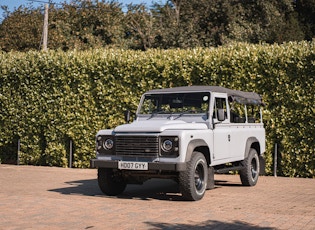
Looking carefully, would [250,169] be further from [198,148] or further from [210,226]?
[210,226]

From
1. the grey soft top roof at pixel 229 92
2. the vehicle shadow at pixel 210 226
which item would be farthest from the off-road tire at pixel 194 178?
the vehicle shadow at pixel 210 226

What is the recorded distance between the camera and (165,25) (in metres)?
33.8

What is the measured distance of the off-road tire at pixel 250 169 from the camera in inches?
448

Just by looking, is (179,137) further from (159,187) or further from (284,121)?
(284,121)

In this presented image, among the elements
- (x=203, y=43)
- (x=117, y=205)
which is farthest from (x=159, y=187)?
(x=203, y=43)

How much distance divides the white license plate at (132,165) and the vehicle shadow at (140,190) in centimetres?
82

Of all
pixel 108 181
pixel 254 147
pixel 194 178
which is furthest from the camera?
pixel 254 147

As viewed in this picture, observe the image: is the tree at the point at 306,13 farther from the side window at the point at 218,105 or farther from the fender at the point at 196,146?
the fender at the point at 196,146

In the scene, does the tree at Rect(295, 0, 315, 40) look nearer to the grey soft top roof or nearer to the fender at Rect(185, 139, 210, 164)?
the grey soft top roof

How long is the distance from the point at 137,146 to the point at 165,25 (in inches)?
1006

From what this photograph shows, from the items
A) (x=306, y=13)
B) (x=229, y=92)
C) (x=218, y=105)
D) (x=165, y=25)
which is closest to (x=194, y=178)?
(x=218, y=105)

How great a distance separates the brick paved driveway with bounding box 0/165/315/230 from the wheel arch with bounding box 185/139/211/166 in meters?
0.82

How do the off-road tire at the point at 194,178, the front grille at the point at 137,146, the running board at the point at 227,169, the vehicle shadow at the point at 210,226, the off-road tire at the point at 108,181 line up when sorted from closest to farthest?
the vehicle shadow at the point at 210,226, the off-road tire at the point at 194,178, the front grille at the point at 137,146, the off-road tire at the point at 108,181, the running board at the point at 227,169

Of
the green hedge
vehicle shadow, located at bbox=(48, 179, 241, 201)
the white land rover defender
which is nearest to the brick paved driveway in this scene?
vehicle shadow, located at bbox=(48, 179, 241, 201)
